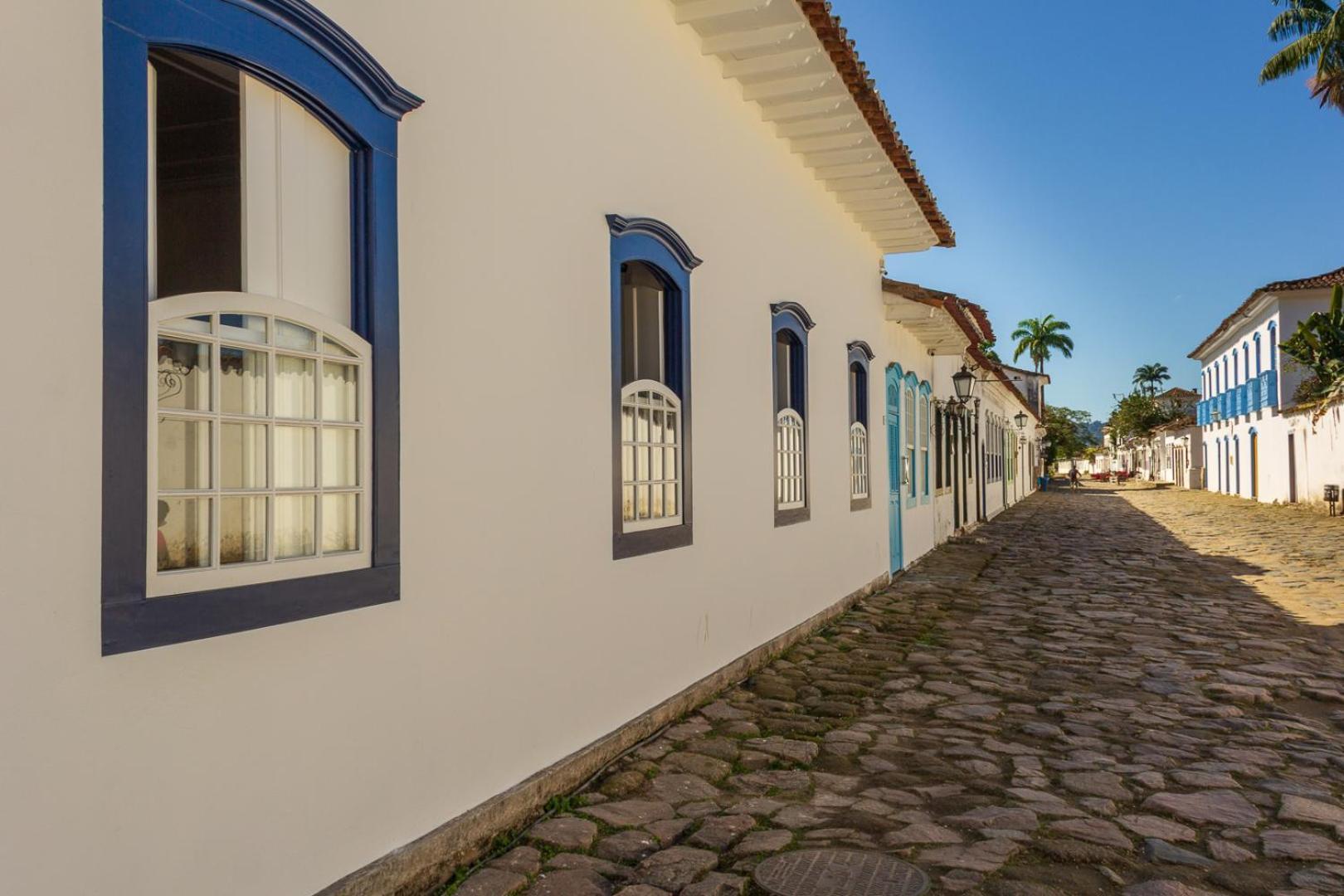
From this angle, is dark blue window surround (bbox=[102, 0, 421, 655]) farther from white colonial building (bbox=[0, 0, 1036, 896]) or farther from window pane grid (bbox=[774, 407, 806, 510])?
window pane grid (bbox=[774, 407, 806, 510])

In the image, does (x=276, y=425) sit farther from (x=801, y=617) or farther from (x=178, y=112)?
(x=801, y=617)

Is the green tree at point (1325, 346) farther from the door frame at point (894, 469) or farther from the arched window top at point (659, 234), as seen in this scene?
the arched window top at point (659, 234)

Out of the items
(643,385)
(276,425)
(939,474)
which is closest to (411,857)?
(276,425)

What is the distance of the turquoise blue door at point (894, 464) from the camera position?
1119 cm

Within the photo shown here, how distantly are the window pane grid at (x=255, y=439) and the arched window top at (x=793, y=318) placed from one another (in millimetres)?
4474

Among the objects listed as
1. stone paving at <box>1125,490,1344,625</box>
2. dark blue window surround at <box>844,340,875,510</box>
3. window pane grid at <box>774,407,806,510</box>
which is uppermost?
dark blue window surround at <box>844,340,875,510</box>

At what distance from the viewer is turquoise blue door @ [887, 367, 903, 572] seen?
36.7 feet

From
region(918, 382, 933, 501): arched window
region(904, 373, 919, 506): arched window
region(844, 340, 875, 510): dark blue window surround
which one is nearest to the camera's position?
region(844, 340, 875, 510): dark blue window surround

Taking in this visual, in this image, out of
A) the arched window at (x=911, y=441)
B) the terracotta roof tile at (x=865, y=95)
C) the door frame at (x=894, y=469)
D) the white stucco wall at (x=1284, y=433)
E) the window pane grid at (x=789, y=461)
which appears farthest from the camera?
the white stucco wall at (x=1284, y=433)

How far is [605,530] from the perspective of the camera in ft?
14.8

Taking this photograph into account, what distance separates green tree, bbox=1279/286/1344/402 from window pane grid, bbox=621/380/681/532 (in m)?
23.6

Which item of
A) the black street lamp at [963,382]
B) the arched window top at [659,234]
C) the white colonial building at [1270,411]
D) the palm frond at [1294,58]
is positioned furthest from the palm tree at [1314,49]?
the arched window top at [659,234]

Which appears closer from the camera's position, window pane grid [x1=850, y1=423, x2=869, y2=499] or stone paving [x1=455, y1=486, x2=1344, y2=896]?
stone paving [x1=455, y1=486, x2=1344, y2=896]

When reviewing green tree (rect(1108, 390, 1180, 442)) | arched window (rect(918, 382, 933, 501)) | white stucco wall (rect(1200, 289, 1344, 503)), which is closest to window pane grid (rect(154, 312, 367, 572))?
arched window (rect(918, 382, 933, 501))
